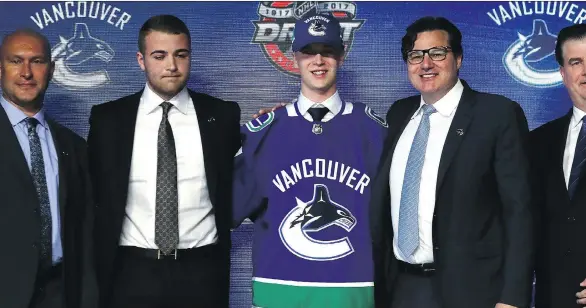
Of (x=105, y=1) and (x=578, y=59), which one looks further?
(x=105, y=1)

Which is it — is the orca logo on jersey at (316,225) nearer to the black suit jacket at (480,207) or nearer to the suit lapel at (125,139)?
the black suit jacket at (480,207)

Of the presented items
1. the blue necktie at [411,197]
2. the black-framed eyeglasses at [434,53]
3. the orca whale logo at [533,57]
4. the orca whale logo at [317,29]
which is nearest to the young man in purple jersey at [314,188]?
the orca whale logo at [317,29]

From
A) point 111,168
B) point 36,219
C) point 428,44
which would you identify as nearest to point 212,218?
point 111,168

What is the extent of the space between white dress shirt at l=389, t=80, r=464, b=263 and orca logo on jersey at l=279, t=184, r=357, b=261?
23 centimetres

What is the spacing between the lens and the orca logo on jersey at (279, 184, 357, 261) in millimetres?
3586

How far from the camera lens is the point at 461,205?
10.9 ft

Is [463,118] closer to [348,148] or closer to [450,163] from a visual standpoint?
[450,163]

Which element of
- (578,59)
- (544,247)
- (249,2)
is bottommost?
(544,247)

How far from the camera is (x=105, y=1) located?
14.8ft

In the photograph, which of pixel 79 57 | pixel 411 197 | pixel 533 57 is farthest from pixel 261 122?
pixel 533 57

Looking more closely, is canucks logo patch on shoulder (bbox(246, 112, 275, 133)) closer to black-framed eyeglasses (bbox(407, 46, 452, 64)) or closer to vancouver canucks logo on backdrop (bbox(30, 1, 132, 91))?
A: black-framed eyeglasses (bbox(407, 46, 452, 64))

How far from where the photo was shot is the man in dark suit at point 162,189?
3.64 m

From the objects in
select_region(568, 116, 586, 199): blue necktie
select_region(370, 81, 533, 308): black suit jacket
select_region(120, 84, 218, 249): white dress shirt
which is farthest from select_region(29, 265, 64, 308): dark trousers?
select_region(568, 116, 586, 199): blue necktie

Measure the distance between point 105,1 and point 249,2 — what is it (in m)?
0.77
